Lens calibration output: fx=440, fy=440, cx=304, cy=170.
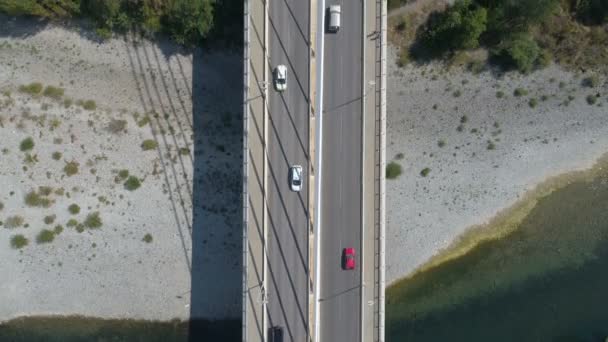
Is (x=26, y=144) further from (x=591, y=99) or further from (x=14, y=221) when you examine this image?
(x=591, y=99)

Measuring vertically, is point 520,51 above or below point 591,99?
above

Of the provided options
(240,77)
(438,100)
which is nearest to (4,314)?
(240,77)

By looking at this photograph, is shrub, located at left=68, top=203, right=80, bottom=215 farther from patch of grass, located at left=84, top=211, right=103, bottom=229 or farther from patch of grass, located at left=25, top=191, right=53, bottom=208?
patch of grass, located at left=25, top=191, right=53, bottom=208

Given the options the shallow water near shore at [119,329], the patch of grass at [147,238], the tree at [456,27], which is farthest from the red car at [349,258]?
the tree at [456,27]

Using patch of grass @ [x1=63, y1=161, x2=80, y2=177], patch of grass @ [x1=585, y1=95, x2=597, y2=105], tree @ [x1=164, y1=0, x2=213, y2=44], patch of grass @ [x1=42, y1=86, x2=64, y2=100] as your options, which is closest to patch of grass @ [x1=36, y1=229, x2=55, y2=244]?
patch of grass @ [x1=63, y1=161, x2=80, y2=177]

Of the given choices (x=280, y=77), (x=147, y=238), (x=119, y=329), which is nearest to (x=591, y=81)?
(x=280, y=77)

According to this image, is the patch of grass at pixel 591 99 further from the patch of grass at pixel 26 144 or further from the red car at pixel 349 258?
the patch of grass at pixel 26 144
